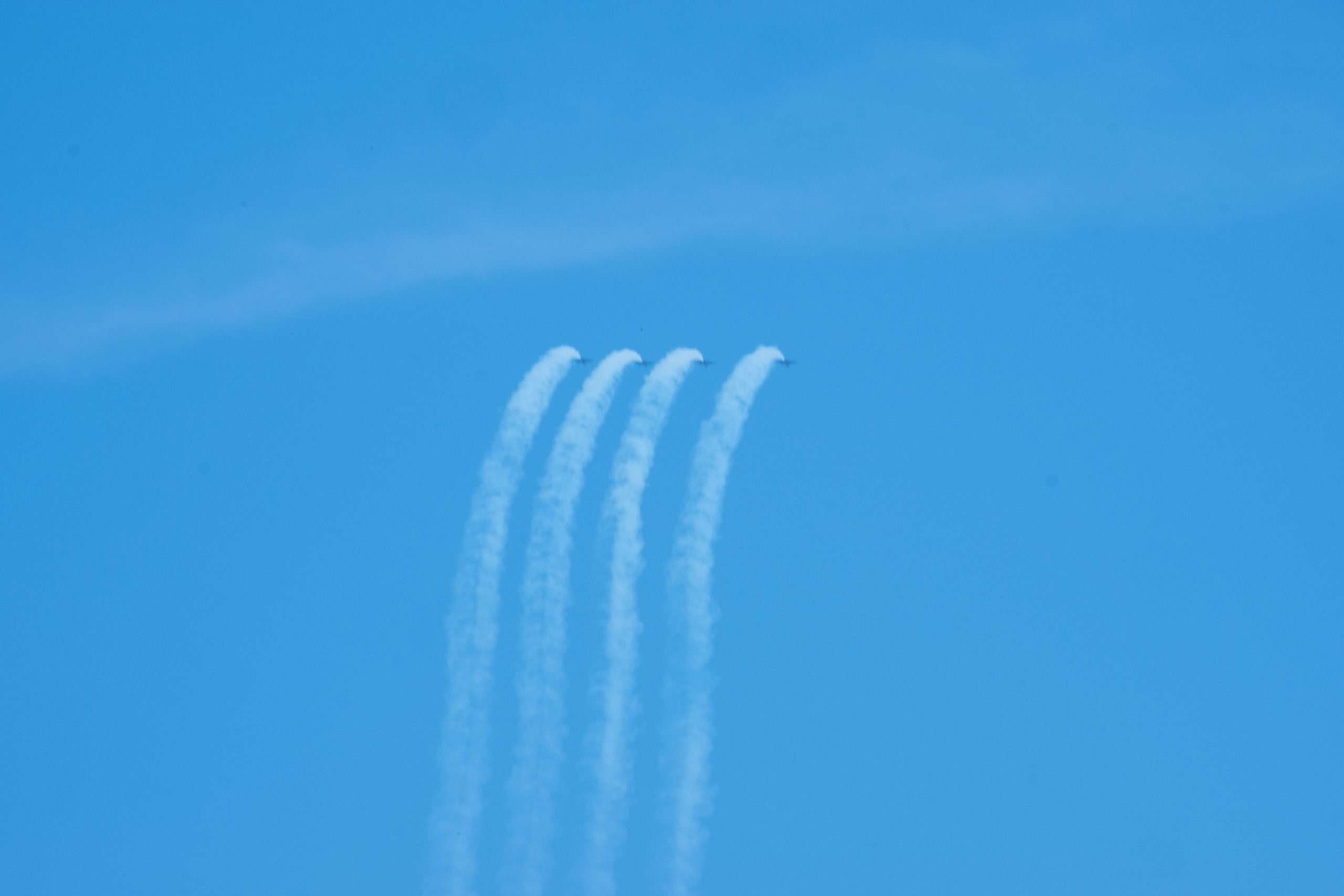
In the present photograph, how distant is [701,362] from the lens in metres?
73.2

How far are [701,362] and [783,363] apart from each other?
2818 mm

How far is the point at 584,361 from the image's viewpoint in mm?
72688

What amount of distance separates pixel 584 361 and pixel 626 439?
4.24m

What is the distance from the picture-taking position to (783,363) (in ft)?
241

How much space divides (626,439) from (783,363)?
694 cm

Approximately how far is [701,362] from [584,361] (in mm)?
4017

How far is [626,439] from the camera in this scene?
69.8 m

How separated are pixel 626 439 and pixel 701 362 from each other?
5.01 metres
